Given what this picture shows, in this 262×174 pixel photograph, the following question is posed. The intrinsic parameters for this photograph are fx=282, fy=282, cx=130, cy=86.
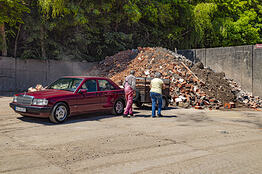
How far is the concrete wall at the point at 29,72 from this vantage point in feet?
64.1

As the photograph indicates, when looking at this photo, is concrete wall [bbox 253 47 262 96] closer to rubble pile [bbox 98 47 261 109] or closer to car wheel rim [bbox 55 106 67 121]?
rubble pile [bbox 98 47 261 109]

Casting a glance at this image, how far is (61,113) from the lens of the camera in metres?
9.57

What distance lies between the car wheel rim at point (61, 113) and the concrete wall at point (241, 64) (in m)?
14.1

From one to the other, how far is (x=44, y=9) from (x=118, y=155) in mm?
17379

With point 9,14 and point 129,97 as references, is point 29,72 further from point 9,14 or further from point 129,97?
point 129,97

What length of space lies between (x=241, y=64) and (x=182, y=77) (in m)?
4.98

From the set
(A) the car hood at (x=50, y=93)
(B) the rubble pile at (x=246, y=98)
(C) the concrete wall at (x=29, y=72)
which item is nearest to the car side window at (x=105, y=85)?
(A) the car hood at (x=50, y=93)


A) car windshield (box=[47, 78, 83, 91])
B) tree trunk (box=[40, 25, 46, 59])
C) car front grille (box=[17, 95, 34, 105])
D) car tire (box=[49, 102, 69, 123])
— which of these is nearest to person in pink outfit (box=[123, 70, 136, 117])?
car windshield (box=[47, 78, 83, 91])

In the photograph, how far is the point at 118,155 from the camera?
5828 mm

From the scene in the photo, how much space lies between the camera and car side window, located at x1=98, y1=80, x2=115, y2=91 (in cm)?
1108

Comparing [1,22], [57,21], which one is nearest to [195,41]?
[57,21]

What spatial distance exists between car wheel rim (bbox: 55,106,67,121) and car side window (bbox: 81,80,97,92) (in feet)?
3.84

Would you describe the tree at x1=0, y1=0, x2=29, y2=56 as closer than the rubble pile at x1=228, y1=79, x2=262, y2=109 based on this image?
No

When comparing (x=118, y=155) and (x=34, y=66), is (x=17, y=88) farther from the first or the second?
(x=118, y=155)
